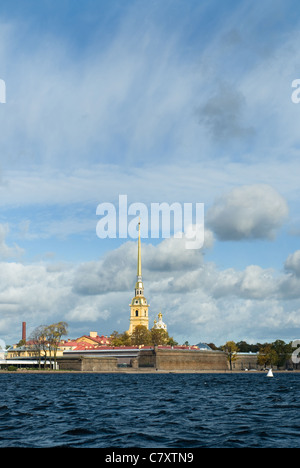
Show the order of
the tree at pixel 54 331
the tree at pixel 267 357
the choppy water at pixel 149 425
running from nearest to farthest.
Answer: the choppy water at pixel 149 425
the tree at pixel 54 331
the tree at pixel 267 357

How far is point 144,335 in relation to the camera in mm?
180250

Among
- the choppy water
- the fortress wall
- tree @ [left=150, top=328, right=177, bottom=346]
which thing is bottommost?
the choppy water

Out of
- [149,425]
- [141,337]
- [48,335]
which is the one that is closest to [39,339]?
[48,335]

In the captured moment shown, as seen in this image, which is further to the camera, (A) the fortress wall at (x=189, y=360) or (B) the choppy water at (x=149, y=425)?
(A) the fortress wall at (x=189, y=360)

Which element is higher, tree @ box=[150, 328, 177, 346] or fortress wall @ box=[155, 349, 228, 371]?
tree @ box=[150, 328, 177, 346]

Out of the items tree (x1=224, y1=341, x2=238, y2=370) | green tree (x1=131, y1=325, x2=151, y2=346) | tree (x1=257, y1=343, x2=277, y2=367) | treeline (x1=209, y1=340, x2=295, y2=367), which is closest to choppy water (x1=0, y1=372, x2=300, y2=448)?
green tree (x1=131, y1=325, x2=151, y2=346)

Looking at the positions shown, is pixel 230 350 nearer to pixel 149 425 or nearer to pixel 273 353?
pixel 273 353

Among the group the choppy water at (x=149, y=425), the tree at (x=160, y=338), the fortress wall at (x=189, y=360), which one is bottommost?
the choppy water at (x=149, y=425)

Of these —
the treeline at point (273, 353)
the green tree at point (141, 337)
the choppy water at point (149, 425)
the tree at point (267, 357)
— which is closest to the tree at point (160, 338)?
the green tree at point (141, 337)

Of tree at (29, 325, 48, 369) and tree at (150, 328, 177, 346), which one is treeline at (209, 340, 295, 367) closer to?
tree at (150, 328, 177, 346)

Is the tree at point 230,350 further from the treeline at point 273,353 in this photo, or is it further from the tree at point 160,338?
the tree at point 160,338
